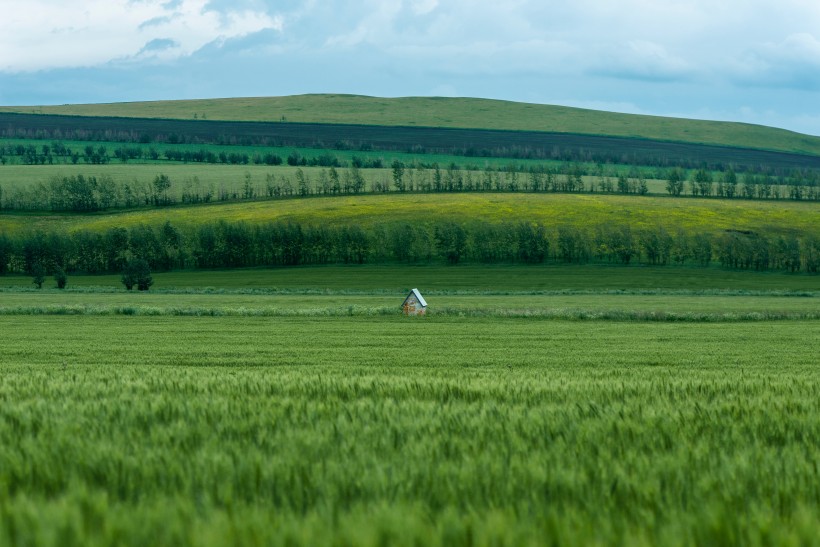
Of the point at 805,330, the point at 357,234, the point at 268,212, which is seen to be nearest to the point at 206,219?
the point at 268,212

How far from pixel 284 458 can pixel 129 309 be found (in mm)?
43487

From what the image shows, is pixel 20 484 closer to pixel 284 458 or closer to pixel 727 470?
pixel 284 458

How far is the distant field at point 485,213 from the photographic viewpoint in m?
125

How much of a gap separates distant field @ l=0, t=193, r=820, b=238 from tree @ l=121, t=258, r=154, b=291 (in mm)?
43390

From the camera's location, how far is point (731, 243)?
353ft

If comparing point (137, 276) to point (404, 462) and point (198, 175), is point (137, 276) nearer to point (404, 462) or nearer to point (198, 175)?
point (404, 462)


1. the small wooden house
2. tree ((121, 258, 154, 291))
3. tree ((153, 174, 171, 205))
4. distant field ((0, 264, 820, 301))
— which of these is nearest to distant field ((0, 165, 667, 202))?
tree ((153, 174, 171, 205))

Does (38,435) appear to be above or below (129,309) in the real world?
above

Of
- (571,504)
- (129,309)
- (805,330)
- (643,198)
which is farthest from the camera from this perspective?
(643,198)

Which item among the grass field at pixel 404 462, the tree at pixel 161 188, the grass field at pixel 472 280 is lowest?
the grass field at pixel 472 280

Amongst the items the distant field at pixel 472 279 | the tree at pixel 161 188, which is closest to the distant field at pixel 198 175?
the tree at pixel 161 188

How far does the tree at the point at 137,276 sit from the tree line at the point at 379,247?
26267 millimetres

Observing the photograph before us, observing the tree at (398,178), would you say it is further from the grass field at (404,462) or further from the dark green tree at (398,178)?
the grass field at (404,462)

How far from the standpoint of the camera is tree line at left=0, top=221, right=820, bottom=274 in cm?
10706
